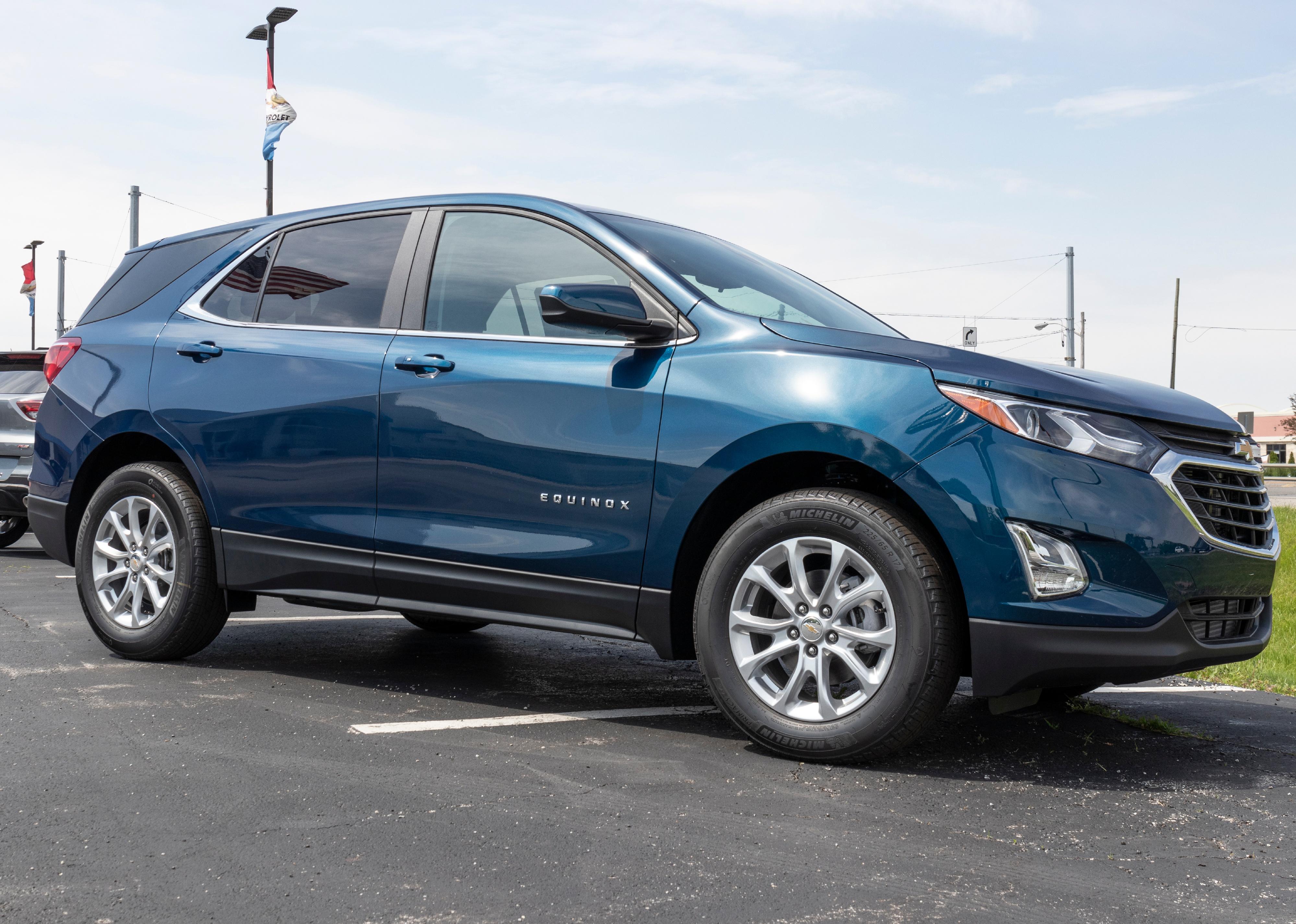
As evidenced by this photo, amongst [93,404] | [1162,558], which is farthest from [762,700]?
[93,404]

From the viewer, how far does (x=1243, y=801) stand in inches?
140

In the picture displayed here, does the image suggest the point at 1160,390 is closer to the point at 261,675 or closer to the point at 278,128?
the point at 261,675

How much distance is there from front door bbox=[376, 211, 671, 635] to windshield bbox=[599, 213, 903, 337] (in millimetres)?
219

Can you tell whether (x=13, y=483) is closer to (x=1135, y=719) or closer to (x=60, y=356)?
(x=60, y=356)

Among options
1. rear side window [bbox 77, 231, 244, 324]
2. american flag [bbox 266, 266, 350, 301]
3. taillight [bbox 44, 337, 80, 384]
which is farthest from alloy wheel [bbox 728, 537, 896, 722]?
taillight [bbox 44, 337, 80, 384]

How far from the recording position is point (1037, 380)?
3639mm

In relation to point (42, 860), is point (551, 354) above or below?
above

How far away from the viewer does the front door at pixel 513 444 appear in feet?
13.5

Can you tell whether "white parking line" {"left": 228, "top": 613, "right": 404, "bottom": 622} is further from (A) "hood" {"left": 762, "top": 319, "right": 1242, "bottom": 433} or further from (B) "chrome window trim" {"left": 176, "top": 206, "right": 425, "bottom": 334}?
(A) "hood" {"left": 762, "top": 319, "right": 1242, "bottom": 433}

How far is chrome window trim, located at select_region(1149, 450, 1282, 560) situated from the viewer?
3.57 meters

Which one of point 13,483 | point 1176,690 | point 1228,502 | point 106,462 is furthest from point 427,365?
point 13,483

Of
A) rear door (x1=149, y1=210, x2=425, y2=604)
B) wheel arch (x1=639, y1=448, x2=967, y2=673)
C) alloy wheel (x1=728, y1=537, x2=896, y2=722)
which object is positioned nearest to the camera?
alloy wheel (x1=728, y1=537, x2=896, y2=722)

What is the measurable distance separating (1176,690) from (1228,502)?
2086 millimetres

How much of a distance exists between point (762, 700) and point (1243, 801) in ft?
4.67
